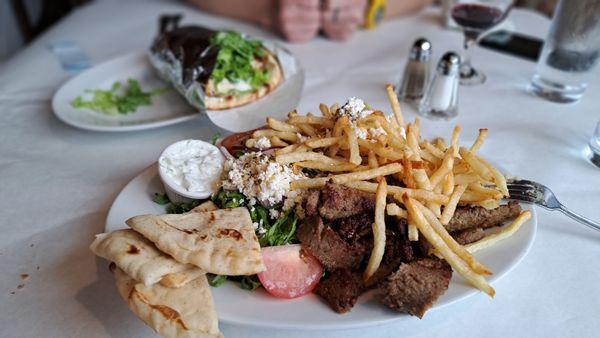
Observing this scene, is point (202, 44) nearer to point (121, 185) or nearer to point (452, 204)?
point (121, 185)

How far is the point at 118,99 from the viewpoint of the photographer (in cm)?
286

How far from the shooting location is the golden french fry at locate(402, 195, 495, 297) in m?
1.40

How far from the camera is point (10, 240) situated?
1859 millimetres

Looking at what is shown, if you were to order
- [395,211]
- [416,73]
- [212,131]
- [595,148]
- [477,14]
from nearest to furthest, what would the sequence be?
[395,211] < [595,148] < [212,131] < [416,73] < [477,14]

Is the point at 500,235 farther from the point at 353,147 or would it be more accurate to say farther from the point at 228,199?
the point at 228,199

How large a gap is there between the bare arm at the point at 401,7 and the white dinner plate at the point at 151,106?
1.40m

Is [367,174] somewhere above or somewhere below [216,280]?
above

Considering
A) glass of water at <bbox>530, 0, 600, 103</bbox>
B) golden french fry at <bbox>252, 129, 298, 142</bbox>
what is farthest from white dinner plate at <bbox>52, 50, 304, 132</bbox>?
glass of water at <bbox>530, 0, 600, 103</bbox>

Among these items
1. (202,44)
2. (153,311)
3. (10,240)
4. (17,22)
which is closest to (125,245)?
(153,311)

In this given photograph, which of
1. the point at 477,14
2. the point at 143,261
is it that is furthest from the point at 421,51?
the point at 143,261

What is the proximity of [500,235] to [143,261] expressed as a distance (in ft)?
3.99

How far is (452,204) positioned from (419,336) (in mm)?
478

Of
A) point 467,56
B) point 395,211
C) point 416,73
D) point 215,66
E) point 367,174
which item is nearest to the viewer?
point 395,211

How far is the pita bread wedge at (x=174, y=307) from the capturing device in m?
1.26
